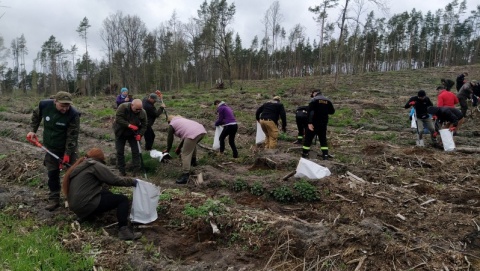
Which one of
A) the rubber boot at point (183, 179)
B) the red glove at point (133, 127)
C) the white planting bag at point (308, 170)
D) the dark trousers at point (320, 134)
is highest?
the red glove at point (133, 127)

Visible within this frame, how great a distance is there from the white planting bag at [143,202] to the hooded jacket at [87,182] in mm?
259

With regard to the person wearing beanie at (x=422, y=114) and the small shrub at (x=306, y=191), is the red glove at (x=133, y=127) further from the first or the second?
the person wearing beanie at (x=422, y=114)

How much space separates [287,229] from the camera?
14.7ft

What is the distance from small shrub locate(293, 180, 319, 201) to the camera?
19.9 ft

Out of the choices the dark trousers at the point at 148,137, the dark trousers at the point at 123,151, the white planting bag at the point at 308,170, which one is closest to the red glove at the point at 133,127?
the dark trousers at the point at 123,151

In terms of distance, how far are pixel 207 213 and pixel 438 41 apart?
69702mm

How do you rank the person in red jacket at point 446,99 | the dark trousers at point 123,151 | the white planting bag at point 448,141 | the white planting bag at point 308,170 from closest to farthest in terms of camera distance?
the white planting bag at point 308,170 → the dark trousers at point 123,151 → the white planting bag at point 448,141 → the person in red jacket at point 446,99

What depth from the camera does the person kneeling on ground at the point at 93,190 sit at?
4.86 m

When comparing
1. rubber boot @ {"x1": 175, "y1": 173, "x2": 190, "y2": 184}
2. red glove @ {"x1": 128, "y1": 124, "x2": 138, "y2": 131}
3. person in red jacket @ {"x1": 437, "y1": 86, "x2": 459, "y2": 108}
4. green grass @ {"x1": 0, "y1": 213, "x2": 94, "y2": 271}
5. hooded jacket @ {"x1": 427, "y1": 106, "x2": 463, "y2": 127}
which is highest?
person in red jacket @ {"x1": 437, "y1": 86, "x2": 459, "y2": 108}

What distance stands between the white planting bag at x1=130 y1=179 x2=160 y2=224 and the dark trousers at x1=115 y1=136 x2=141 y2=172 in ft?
9.54

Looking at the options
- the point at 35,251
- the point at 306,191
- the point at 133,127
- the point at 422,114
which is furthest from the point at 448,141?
the point at 35,251

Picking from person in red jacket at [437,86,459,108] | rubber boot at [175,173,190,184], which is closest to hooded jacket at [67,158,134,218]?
rubber boot at [175,173,190,184]

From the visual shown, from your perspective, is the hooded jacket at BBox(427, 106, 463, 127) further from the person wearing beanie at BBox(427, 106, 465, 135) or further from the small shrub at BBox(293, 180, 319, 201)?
the small shrub at BBox(293, 180, 319, 201)

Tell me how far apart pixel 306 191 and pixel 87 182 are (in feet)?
12.1
